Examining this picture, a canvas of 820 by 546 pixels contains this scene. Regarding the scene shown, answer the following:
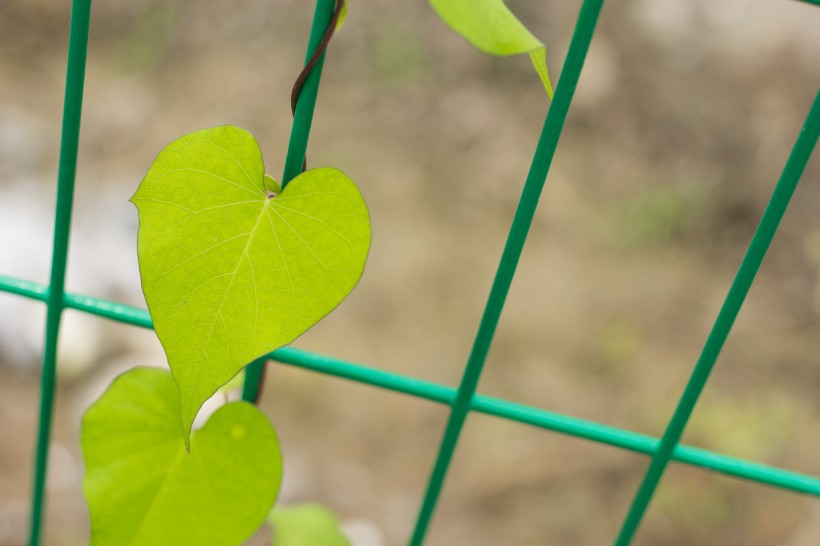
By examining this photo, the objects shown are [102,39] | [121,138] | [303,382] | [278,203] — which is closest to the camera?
[278,203]

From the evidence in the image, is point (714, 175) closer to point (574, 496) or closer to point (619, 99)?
point (619, 99)

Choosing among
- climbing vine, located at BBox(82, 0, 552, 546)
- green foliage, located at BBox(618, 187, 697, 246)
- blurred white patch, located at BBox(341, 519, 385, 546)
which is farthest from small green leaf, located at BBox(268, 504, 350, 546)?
green foliage, located at BBox(618, 187, 697, 246)

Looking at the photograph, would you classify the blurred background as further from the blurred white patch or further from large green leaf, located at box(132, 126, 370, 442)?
large green leaf, located at box(132, 126, 370, 442)

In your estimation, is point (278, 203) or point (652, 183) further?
point (652, 183)

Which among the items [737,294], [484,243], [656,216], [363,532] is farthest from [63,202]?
[656,216]

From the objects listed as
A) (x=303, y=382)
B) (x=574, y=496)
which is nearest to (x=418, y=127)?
(x=303, y=382)

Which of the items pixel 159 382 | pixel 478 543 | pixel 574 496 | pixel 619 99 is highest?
pixel 619 99
